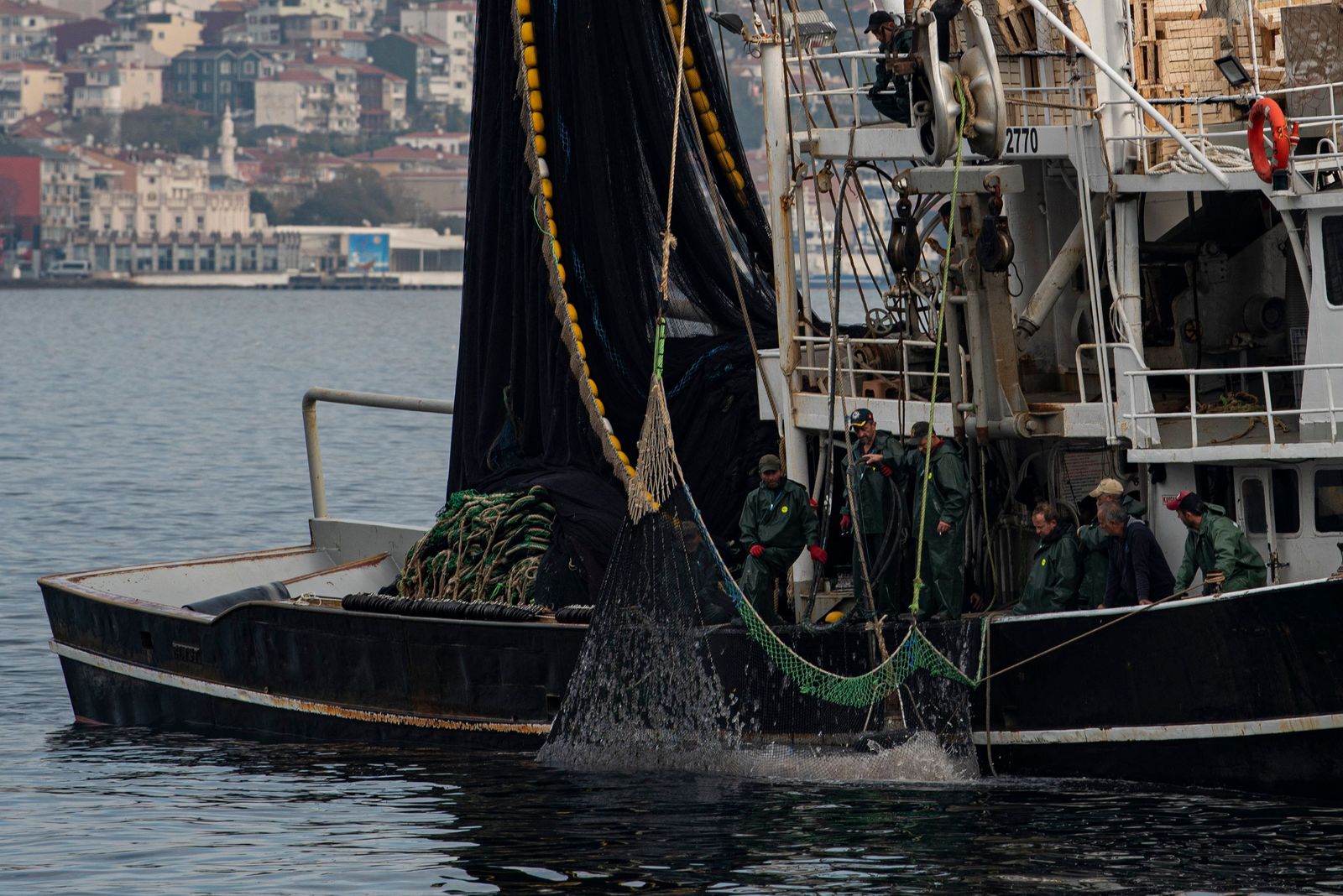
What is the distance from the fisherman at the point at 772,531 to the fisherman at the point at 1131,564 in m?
2.33

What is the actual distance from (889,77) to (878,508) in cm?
328

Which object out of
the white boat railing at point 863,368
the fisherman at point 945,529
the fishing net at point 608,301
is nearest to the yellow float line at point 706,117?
the fishing net at point 608,301

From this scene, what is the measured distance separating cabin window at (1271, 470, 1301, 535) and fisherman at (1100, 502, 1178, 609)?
2.75ft

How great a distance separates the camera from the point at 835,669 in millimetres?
16859

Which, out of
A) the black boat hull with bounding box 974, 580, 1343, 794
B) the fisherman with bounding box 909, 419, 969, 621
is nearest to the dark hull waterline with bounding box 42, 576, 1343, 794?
the black boat hull with bounding box 974, 580, 1343, 794

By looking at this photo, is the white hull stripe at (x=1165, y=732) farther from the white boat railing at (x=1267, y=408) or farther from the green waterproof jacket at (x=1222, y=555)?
the white boat railing at (x=1267, y=408)

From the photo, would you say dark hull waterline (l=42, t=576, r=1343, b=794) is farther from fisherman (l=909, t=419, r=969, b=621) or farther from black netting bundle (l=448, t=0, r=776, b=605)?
black netting bundle (l=448, t=0, r=776, b=605)

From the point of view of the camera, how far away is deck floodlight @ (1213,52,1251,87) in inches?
656

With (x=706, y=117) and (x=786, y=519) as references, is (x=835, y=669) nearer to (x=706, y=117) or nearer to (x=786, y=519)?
(x=786, y=519)

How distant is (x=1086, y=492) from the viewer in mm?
17375

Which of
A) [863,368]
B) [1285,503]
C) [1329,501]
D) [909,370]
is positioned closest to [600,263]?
[863,368]

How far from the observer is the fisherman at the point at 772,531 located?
17531 millimetres

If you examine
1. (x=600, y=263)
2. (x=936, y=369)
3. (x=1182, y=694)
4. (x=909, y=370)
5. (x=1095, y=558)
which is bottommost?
(x=1182, y=694)

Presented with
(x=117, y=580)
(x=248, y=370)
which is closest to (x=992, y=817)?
(x=117, y=580)
